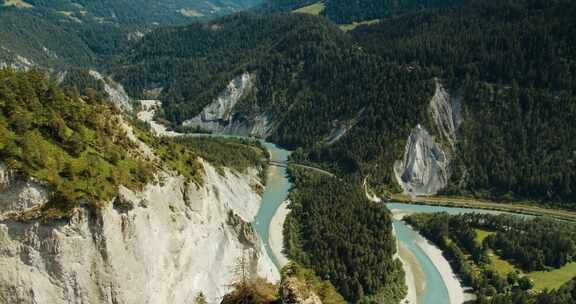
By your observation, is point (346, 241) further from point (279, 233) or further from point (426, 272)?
point (426, 272)

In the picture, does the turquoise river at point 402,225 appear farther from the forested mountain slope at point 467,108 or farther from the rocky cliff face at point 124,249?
the rocky cliff face at point 124,249

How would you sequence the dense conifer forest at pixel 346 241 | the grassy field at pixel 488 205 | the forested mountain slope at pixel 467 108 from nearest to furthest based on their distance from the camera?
the dense conifer forest at pixel 346 241 → the grassy field at pixel 488 205 → the forested mountain slope at pixel 467 108

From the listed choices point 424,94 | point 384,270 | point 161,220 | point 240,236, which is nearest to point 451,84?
point 424,94

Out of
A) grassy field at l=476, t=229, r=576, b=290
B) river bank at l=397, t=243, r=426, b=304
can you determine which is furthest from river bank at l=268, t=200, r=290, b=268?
grassy field at l=476, t=229, r=576, b=290

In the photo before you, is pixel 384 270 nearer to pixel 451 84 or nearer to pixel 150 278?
pixel 150 278

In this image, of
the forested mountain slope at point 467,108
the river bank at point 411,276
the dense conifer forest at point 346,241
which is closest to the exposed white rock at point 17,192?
the dense conifer forest at point 346,241

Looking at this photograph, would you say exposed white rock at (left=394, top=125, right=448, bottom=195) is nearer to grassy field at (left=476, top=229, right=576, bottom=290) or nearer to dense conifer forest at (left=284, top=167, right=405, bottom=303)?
dense conifer forest at (left=284, top=167, right=405, bottom=303)
